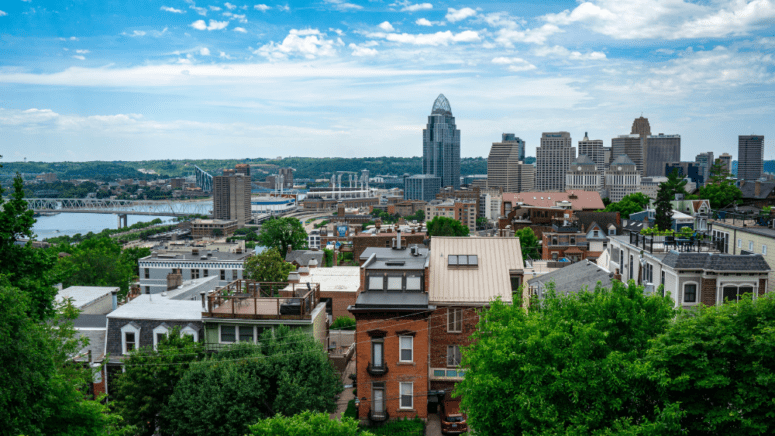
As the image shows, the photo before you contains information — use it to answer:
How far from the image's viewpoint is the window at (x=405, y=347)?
28.2 meters

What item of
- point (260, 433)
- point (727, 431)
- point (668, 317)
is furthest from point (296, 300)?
point (727, 431)

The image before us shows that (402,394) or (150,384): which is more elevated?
(150,384)

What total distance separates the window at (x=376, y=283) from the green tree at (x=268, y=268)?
30.4 meters

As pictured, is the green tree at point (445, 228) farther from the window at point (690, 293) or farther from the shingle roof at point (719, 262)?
the shingle roof at point (719, 262)

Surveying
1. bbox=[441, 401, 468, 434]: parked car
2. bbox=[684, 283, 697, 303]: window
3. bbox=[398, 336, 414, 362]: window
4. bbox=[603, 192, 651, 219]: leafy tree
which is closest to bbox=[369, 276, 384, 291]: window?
bbox=[398, 336, 414, 362]: window


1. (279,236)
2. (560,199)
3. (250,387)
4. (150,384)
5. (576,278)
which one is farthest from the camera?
(560,199)

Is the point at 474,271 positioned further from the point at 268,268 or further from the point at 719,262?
the point at 268,268

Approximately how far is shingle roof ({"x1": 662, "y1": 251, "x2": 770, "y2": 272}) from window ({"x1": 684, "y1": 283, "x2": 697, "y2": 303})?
1.06 meters

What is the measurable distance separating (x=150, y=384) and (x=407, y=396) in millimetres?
12378

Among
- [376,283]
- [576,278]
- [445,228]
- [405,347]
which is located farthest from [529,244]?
[405,347]

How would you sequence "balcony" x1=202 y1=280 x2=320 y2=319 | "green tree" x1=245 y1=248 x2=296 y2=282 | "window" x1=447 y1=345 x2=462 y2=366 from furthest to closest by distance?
"green tree" x1=245 y1=248 x2=296 y2=282 < "window" x1=447 y1=345 x2=462 y2=366 < "balcony" x1=202 y1=280 x2=320 y2=319

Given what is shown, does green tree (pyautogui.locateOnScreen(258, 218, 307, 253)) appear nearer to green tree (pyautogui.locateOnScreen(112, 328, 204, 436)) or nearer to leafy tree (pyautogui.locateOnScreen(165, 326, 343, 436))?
green tree (pyautogui.locateOnScreen(112, 328, 204, 436))

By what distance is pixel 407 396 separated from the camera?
92.4 feet

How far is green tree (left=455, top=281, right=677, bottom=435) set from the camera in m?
17.1
